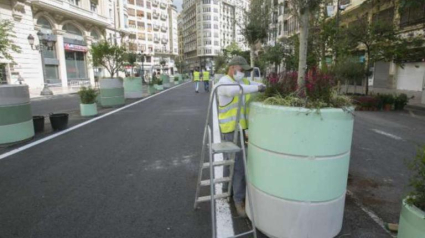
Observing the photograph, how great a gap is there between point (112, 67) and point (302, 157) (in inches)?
589

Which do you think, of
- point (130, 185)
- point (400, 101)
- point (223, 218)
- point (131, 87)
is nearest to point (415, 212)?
point (223, 218)

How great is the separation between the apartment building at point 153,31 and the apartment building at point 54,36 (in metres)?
33.5

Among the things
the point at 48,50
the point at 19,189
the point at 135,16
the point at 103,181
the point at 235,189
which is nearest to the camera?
the point at 235,189

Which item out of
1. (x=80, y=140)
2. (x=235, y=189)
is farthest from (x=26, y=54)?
(x=235, y=189)

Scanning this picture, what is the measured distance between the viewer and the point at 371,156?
5.66 meters

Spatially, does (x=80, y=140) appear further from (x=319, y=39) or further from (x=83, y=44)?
(x=83, y=44)

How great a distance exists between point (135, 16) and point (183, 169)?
83931mm

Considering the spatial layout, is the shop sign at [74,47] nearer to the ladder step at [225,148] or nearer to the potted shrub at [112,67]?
the potted shrub at [112,67]

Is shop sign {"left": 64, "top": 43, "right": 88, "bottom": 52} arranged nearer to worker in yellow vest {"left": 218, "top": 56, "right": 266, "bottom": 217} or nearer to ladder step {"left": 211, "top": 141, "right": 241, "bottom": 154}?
worker in yellow vest {"left": 218, "top": 56, "right": 266, "bottom": 217}

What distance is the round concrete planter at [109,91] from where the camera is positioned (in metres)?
13.2

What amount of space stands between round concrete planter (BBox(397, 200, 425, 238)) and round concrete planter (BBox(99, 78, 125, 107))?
12820mm

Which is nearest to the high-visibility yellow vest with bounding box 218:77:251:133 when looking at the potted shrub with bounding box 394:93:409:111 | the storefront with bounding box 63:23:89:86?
the potted shrub with bounding box 394:93:409:111

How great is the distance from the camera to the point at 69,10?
34.3 m

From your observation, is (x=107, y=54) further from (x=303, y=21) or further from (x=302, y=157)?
(x=302, y=157)
